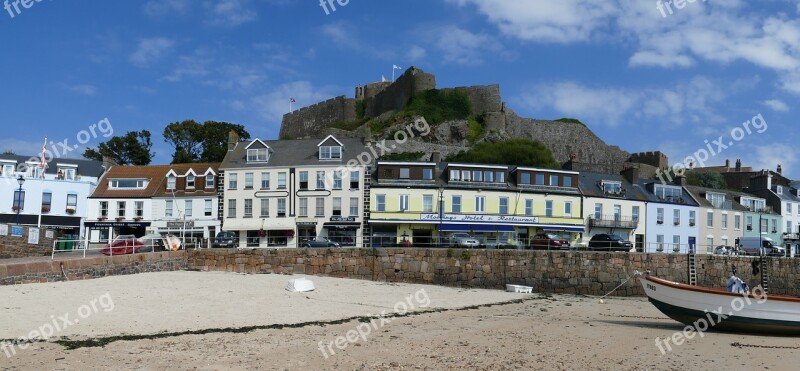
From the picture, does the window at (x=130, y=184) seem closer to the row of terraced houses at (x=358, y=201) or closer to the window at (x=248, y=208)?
the row of terraced houses at (x=358, y=201)

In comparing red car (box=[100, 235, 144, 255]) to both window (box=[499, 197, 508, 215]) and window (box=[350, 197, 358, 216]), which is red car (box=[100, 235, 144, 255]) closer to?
window (box=[350, 197, 358, 216])

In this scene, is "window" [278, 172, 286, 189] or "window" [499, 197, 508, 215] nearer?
"window" [499, 197, 508, 215]

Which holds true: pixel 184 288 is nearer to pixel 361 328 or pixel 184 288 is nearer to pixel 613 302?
pixel 361 328

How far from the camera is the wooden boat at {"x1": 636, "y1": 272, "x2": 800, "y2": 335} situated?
17.5 m

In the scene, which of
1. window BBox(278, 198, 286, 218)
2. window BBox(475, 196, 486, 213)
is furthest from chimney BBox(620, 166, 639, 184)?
window BBox(278, 198, 286, 218)

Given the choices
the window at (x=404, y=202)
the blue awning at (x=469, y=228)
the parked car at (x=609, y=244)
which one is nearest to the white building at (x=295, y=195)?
the window at (x=404, y=202)

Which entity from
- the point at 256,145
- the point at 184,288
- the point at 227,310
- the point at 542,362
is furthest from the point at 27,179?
the point at 542,362

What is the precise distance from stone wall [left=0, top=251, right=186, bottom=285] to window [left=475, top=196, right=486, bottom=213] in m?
23.1

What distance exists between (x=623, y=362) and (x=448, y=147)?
62419mm

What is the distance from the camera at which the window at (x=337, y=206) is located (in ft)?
155

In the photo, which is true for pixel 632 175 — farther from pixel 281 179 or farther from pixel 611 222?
pixel 281 179

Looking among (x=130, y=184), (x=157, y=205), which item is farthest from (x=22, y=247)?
(x=130, y=184)

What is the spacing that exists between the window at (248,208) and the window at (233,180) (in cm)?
140

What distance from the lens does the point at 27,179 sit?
165 feet
